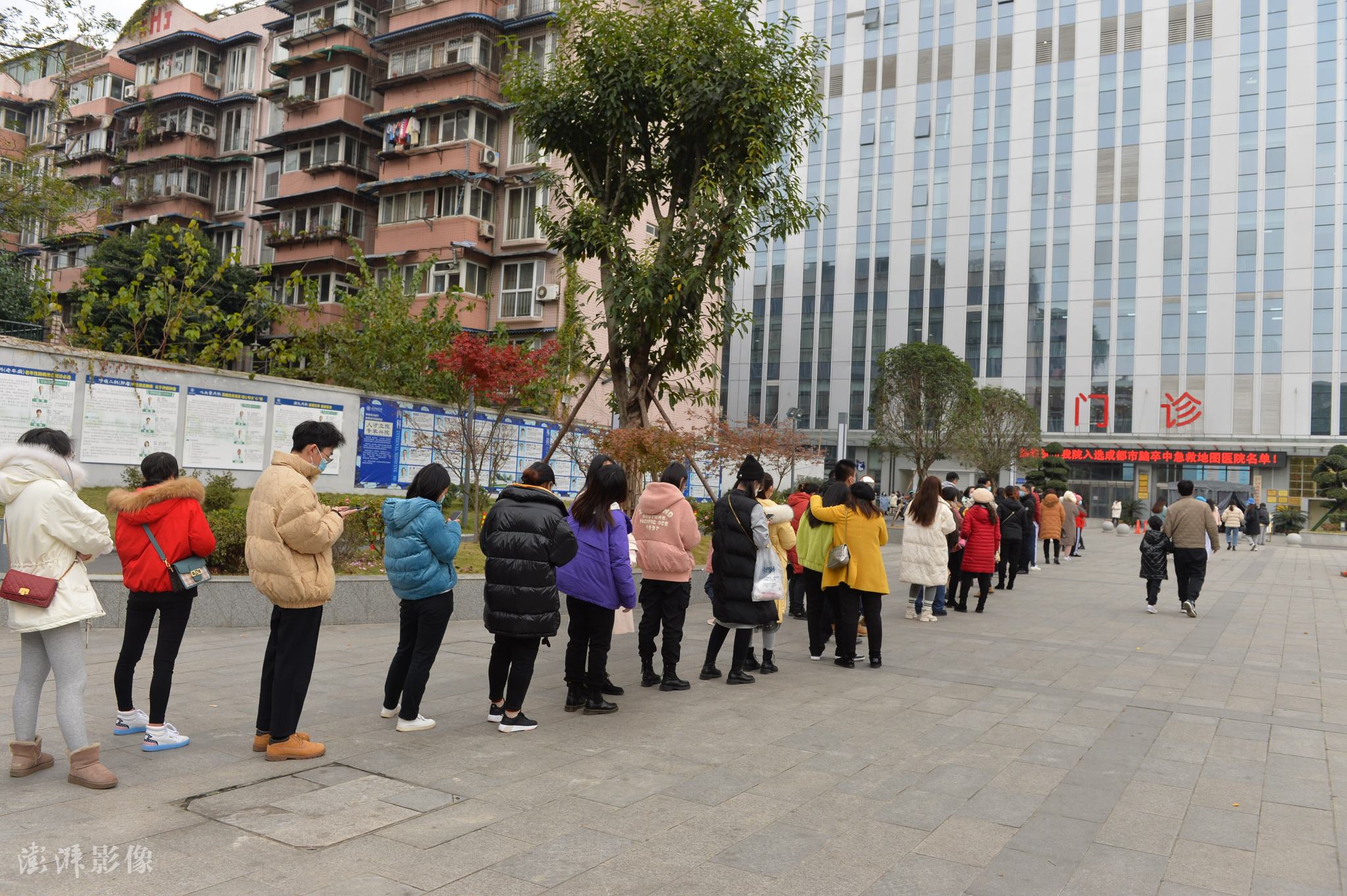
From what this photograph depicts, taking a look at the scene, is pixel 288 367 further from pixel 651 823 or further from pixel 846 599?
pixel 651 823

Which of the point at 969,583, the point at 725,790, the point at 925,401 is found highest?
the point at 925,401

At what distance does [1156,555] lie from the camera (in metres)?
13.5

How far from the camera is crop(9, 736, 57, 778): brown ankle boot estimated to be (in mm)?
4723

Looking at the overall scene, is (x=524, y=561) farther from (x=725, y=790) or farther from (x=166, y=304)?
(x=166, y=304)

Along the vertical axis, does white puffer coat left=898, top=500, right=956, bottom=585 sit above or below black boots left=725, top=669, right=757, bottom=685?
above

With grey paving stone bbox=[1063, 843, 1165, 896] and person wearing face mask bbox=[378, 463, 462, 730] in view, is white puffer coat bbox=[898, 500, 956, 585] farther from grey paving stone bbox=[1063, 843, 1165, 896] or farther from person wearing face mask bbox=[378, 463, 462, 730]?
grey paving stone bbox=[1063, 843, 1165, 896]

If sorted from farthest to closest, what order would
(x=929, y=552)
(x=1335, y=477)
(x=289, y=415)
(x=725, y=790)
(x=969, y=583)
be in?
1. (x=1335, y=477)
2. (x=289, y=415)
3. (x=969, y=583)
4. (x=929, y=552)
5. (x=725, y=790)

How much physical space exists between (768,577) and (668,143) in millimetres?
7846

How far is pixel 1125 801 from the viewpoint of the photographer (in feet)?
16.8

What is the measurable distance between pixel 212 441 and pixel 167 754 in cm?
1133

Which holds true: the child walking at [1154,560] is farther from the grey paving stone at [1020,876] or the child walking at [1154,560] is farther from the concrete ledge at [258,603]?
the grey paving stone at [1020,876]

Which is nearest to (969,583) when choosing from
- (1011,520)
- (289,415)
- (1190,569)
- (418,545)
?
(1190,569)

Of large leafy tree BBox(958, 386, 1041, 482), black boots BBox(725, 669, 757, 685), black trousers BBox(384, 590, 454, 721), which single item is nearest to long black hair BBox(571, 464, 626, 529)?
black trousers BBox(384, 590, 454, 721)

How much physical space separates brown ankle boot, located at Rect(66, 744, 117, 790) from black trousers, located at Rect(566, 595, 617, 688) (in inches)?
112
